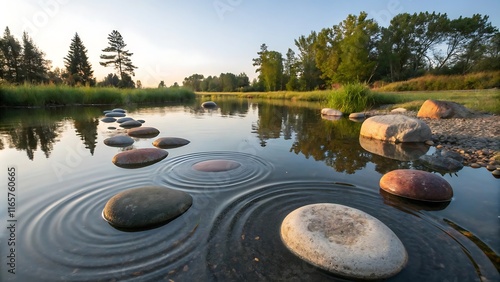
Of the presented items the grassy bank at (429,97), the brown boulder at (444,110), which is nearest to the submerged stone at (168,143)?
the brown boulder at (444,110)

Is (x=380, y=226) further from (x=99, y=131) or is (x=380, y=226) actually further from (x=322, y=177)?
(x=99, y=131)

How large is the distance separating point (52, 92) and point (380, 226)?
22.5 meters

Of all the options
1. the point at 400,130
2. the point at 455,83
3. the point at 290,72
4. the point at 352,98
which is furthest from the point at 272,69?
the point at 400,130

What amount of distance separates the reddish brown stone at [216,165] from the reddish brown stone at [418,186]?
2.71 m

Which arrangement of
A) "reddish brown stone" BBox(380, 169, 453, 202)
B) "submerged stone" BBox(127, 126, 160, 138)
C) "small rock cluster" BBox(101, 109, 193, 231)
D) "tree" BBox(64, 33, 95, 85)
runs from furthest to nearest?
1. "tree" BBox(64, 33, 95, 85)
2. "submerged stone" BBox(127, 126, 160, 138)
3. "reddish brown stone" BBox(380, 169, 453, 202)
4. "small rock cluster" BBox(101, 109, 193, 231)

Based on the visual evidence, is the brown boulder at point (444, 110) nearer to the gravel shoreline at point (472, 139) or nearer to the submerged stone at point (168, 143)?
the gravel shoreline at point (472, 139)

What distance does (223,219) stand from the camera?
2898mm

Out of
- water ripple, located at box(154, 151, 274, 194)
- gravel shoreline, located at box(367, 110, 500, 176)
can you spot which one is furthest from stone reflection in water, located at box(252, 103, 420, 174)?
water ripple, located at box(154, 151, 274, 194)

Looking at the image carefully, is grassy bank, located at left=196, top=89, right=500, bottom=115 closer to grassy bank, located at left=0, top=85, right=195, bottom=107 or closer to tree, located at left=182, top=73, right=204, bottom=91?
grassy bank, located at left=0, top=85, right=195, bottom=107

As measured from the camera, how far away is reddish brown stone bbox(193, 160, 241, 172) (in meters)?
4.56

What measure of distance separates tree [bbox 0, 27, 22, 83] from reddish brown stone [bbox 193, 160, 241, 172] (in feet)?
170

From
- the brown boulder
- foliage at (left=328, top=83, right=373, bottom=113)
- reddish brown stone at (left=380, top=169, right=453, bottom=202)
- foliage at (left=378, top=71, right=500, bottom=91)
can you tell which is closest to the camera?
reddish brown stone at (left=380, top=169, right=453, bottom=202)

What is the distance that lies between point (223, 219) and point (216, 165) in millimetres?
1906

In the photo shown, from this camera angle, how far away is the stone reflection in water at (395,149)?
5.79 metres
